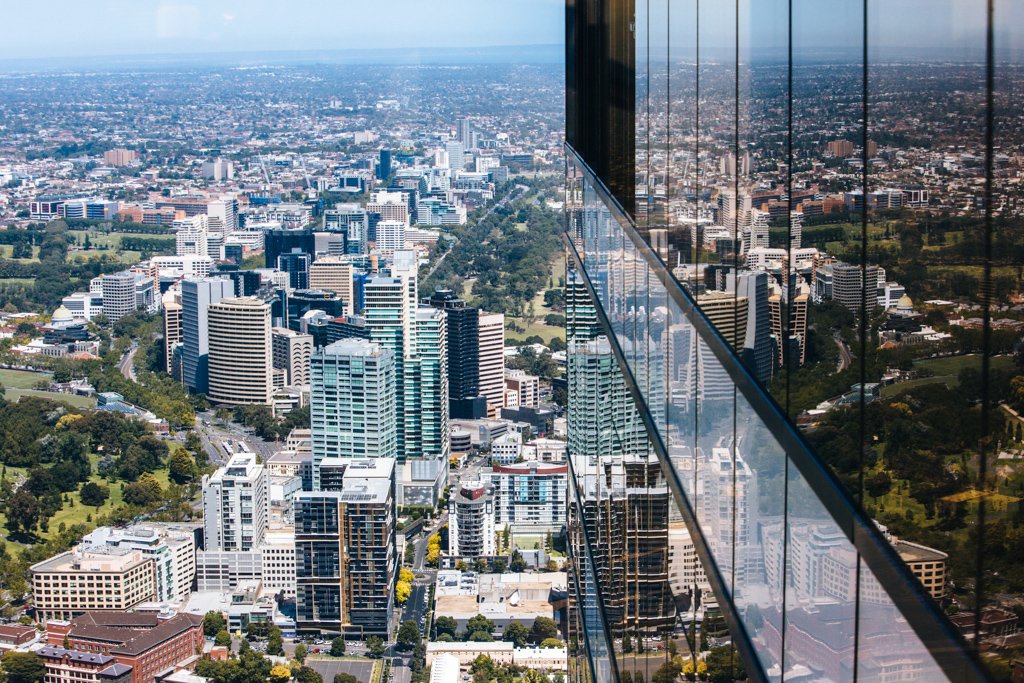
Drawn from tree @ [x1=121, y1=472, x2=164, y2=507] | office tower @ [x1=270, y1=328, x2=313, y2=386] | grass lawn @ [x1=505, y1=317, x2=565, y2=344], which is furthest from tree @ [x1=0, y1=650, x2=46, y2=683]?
grass lawn @ [x1=505, y1=317, x2=565, y2=344]

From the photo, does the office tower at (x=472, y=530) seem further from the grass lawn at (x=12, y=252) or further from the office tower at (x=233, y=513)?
the grass lawn at (x=12, y=252)

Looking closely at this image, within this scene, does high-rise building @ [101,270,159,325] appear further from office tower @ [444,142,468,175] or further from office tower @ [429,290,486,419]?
office tower @ [444,142,468,175]

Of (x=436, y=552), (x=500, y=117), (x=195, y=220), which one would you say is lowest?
(x=436, y=552)

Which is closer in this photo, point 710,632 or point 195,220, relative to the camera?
point 710,632

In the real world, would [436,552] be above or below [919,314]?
below

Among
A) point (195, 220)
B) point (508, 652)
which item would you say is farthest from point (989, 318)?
point (195, 220)

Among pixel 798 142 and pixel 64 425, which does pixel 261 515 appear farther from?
pixel 798 142

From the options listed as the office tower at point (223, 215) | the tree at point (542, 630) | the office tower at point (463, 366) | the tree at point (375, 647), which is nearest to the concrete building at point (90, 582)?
the tree at point (375, 647)

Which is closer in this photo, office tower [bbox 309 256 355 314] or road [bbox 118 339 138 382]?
road [bbox 118 339 138 382]
